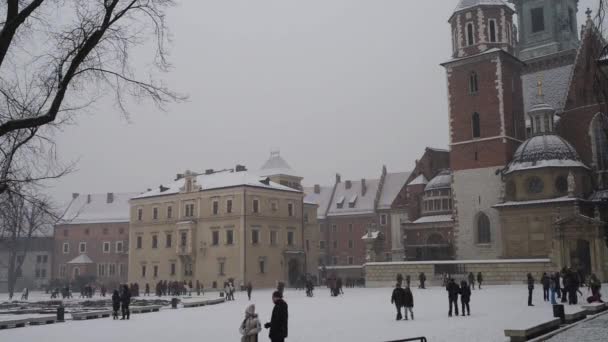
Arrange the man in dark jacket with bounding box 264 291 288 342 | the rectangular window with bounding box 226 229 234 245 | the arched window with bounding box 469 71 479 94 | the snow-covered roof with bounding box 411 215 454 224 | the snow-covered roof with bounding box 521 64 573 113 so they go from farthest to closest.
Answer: the rectangular window with bounding box 226 229 234 245 < the snow-covered roof with bounding box 411 215 454 224 < the snow-covered roof with bounding box 521 64 573 113 < the arched window with bounding box 469 71 479 94 < the man in dark jacket with bounding box 264 291 288 342

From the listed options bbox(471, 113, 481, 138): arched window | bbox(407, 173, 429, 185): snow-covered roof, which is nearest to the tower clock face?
bbox(471, 113, 481, 138): arched window

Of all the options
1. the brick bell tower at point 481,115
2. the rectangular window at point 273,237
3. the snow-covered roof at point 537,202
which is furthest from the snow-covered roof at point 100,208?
the snow-covered roof at point 537,202

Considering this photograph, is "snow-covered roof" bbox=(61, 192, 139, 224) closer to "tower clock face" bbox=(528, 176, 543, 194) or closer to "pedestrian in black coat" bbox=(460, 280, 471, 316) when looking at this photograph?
"tower clock face" bbox=(528, 176, 543, 194)

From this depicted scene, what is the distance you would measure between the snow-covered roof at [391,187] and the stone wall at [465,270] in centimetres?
3646

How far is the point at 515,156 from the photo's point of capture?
4712 centimetres

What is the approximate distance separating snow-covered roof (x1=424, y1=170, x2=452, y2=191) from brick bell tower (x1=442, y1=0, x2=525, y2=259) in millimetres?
6804

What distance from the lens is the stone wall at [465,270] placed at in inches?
1528

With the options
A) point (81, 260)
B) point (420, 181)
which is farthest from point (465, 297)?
point (81, 260)

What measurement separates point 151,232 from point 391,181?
112ft

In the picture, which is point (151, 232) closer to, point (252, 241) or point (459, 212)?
point (252, 241)

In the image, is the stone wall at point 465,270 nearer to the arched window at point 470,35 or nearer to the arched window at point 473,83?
the arched window at point 473,83

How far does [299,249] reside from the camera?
209 ft

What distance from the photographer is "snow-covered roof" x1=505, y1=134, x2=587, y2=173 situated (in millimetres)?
44656

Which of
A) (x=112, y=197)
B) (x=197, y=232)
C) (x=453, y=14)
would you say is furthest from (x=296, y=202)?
(x=112, y=197)
